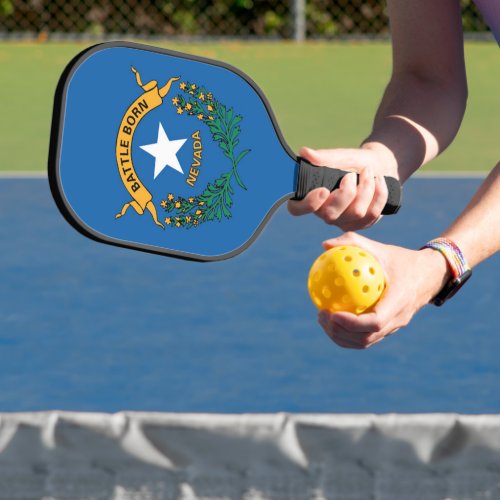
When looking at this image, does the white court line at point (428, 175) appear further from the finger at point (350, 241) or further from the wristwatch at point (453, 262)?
the finger at point (350, 241)

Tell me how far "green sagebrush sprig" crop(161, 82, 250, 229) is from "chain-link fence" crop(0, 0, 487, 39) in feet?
33.8

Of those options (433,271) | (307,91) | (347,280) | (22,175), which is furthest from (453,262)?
(307,91)

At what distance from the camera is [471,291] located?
17.4 feet

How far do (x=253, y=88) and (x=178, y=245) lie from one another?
402 mm

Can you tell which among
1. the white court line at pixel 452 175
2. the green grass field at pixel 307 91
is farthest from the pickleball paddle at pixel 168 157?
the green grass field at pixel 307 91

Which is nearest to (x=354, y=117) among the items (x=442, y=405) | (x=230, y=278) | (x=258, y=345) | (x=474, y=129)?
(x=474, y=129)

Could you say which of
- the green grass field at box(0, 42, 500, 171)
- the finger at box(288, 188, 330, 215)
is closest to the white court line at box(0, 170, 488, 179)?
the green grass field at box(0, 42, 500, 171)

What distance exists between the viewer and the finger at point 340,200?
2324 mm

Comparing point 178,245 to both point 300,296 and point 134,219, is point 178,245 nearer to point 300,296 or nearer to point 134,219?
point 134,219

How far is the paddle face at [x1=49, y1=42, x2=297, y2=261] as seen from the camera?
220 cm

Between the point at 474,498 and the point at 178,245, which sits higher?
the point at 178,245

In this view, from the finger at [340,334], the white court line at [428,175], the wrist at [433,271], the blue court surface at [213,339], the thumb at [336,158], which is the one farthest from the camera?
the white court line at [428,175]

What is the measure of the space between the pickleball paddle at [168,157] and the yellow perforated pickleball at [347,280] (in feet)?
0.53

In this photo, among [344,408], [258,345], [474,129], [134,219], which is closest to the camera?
[134,219]
